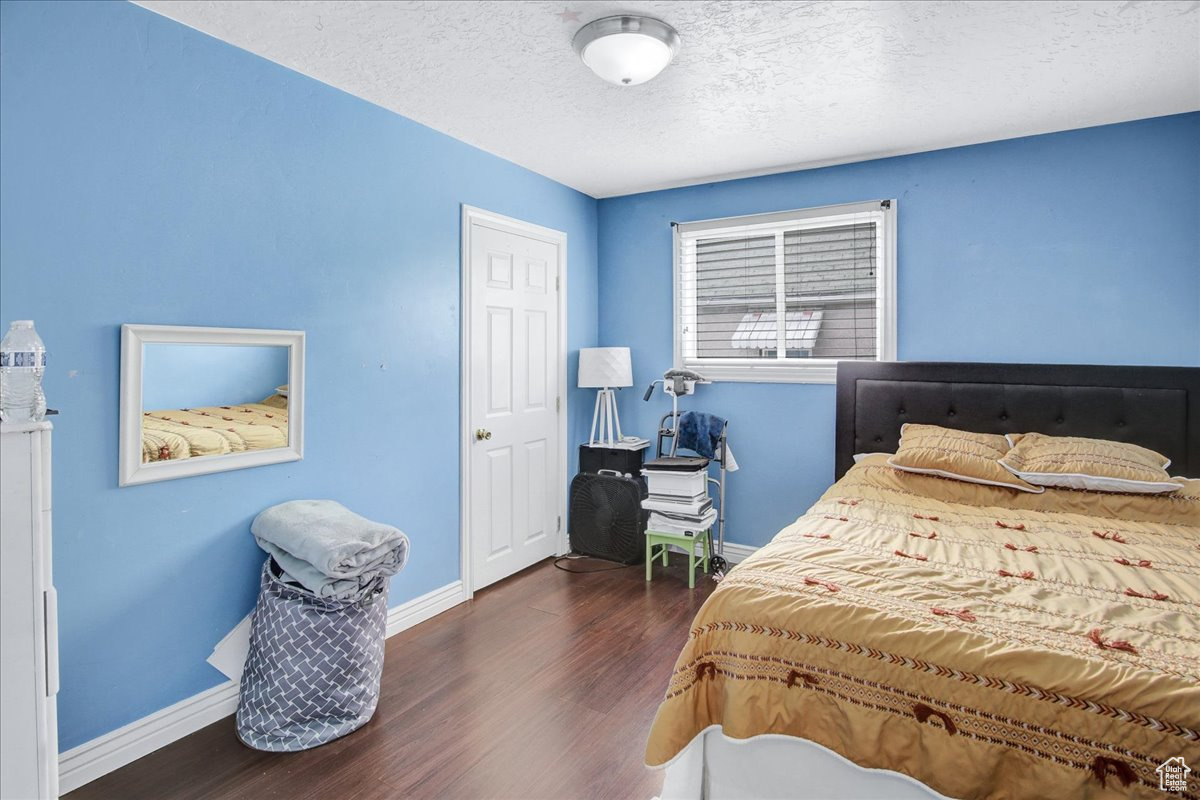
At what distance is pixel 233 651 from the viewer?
2389 millimetres

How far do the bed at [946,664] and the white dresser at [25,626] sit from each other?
1525 mm

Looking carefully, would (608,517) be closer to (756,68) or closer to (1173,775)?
(756,68)

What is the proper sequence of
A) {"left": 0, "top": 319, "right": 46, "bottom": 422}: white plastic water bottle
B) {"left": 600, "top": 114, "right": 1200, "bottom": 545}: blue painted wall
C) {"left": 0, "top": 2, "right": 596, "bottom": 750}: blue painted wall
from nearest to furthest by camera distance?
{"left": 0, "top": 319, "right": 46, "bottom": 422}: white plastic water bottle
{"left": 0, "top": 2, "right": 596, "bottom": 750}: blue painted wall
{"left": 600, "top": 114, "right": 1200, "bottom": 545}: blue painted wall

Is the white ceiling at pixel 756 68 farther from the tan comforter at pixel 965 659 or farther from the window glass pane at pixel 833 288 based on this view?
the tan comforter at pixel 965 659

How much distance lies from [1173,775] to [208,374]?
9.55 feet

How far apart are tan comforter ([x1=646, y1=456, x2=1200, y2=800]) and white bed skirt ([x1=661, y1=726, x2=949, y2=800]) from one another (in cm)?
3

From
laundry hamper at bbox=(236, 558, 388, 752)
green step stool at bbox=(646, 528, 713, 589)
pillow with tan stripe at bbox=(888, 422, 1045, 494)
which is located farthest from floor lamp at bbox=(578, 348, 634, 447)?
laundry hamper at bbox=(236, 558, 388, 752)

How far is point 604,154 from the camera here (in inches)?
144

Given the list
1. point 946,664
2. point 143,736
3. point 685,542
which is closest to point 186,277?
point 143,736

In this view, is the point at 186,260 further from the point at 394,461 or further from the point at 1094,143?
the point at 1094,143

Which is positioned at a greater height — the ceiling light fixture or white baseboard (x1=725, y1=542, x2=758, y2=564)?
the ceiling light fixture

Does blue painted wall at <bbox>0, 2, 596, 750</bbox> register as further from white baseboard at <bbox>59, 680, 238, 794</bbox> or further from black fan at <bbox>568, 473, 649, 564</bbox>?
black fan at <bbox>568, 473, 649, 564</bbox>

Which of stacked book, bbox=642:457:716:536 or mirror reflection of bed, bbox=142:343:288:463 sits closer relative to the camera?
mirror reflection of bed, bbox=142:343:288:463

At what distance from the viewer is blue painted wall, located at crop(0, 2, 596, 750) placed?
194cm
